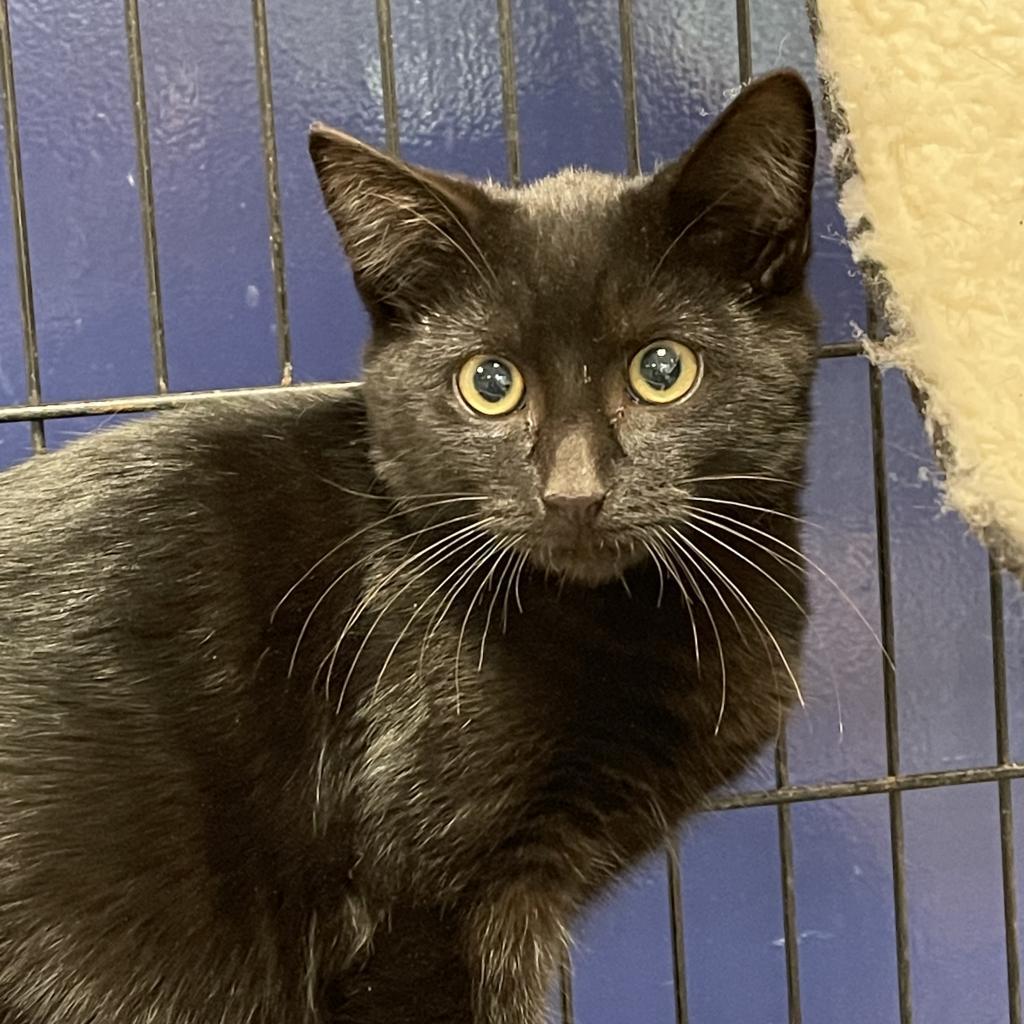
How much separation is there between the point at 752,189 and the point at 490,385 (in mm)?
216

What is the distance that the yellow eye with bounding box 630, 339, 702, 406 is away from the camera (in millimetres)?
796

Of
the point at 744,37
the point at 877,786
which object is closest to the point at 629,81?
the point at 744,37

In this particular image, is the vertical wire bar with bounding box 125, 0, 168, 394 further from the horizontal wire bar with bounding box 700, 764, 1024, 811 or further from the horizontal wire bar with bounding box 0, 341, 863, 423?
the horizontal wire bar with bounding box 700, 764, 1024, 811

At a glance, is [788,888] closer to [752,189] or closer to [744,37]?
[752,189]

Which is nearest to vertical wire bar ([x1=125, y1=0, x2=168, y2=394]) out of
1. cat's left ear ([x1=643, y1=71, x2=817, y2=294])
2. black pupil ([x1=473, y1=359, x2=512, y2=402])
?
black pupil ([x1=473, y1=359, x2=512, y2=402])

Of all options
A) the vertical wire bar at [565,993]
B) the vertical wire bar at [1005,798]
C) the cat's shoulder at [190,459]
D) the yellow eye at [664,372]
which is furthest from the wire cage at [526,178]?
the yellow eye at [664,372]

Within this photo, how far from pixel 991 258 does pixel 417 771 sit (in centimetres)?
51

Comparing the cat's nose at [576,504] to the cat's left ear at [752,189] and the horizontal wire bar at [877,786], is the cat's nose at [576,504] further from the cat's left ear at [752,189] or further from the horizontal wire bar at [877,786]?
the horizontal wire bar at [877,786]

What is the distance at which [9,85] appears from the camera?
3.21 feet

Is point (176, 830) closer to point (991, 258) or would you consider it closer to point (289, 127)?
point (991, 258)

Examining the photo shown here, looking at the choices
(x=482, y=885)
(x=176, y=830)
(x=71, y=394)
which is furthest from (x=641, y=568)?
(x=71, y=394)

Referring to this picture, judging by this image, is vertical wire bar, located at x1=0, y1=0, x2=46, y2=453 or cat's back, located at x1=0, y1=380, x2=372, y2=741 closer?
cat's back, located at x1=0, y1=380, x2=372, y2=741

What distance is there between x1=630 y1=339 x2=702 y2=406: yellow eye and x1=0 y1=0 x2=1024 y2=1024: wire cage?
1.51 feet

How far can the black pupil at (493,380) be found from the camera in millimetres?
817
